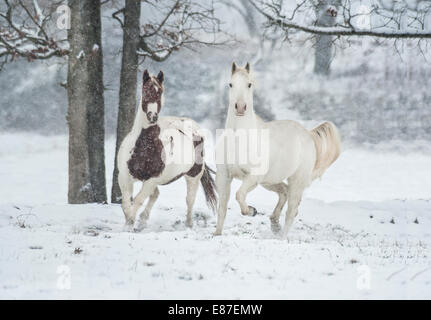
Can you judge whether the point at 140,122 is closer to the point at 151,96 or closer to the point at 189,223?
the point at 151,96

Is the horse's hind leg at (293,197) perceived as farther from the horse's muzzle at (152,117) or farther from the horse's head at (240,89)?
the horse's muzzle at (152,117)

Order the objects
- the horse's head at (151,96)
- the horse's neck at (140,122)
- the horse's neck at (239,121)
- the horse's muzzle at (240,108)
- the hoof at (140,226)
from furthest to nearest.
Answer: the hoof at (140,226), the horse's neck at (140,122), the horse's head at (151,96), the horse's neck at (239,121), the horse's muzzle at (240,108)

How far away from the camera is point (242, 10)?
17469 mm

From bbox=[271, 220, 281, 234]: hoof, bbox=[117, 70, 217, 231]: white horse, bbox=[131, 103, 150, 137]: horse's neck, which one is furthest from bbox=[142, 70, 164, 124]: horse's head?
bbox=[271, 220, 281, 234]: hoof

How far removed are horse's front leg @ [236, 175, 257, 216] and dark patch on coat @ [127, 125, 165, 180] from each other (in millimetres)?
1256

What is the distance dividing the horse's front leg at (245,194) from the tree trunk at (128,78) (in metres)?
3.49

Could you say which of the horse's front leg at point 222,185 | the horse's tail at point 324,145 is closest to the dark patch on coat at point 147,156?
the horse's front leg at point 222,185

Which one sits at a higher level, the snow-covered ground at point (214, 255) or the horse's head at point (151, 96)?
the horse's head at point (151, 96)

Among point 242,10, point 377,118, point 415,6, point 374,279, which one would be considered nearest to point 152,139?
point 374,279

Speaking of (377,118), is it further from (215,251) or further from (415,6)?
(215,251)

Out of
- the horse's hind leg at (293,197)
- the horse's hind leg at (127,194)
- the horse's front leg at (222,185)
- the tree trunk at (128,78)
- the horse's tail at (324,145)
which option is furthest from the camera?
the tree trunk at (128,78)

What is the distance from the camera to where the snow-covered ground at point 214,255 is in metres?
3.72

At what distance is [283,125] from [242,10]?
39.1 ft

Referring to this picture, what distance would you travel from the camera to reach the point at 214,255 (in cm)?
473
